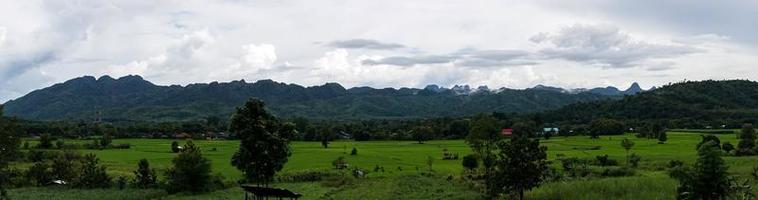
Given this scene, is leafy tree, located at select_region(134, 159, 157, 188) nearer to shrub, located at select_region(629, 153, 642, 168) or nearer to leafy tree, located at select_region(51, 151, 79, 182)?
leafy tree, located at select_region(51, 151, 79, 182)

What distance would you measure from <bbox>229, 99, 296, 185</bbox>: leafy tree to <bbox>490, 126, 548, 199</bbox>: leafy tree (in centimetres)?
1416

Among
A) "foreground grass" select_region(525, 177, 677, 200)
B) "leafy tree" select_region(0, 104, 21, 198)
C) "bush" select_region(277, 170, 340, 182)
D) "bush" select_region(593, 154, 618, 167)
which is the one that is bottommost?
"bush" select_region(277, 170, 340, 182)

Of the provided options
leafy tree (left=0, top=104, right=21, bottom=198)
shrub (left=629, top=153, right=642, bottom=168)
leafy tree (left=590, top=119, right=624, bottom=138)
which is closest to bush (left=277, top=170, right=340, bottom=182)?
leafy tree (left=0, top=104, right=21, bottom=198)

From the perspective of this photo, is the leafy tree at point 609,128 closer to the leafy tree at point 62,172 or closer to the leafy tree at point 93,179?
the leafy tree at point 93,179

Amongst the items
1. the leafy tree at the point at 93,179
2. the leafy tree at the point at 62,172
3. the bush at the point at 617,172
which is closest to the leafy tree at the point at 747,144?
the bush at the point at 617,172

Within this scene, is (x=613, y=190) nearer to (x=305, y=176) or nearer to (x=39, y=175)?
(x=305, y=176)

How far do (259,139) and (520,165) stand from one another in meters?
16.9

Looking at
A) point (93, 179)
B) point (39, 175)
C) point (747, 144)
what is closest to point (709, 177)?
point (93, 179)

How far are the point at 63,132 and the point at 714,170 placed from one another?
151080 mm

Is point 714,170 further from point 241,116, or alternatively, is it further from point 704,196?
point 241,116

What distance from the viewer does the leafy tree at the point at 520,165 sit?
41750 mm

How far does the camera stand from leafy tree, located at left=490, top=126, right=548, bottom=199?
137 feet

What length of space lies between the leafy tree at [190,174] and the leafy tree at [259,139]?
51.2ft

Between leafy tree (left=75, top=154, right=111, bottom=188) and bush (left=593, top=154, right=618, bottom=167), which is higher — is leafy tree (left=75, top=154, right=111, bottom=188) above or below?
below
